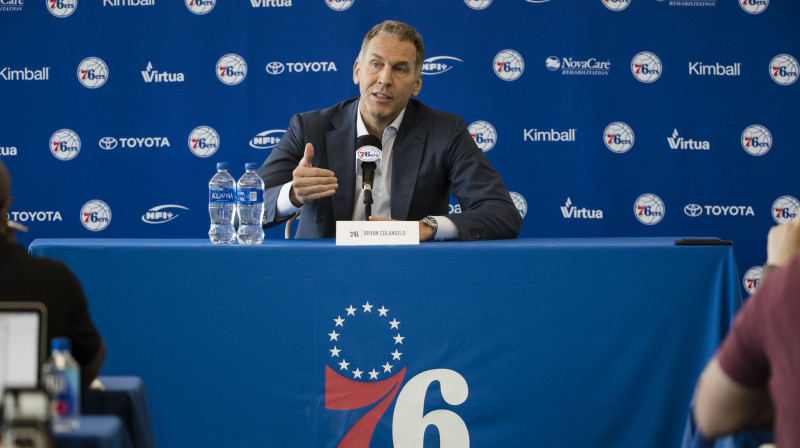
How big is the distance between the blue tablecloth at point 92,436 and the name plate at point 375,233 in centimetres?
122

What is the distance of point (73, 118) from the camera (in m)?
4.64

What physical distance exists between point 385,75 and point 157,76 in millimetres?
2026

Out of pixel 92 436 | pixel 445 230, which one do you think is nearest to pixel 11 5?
pixel 445 230

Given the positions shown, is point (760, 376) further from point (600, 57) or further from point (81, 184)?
point (81, 184)

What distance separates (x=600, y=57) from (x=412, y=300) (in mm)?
2755

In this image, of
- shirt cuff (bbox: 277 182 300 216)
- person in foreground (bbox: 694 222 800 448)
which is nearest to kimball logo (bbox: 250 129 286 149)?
shirt cuff (bbox: 277 182 300 216)

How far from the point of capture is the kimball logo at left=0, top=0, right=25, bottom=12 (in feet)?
15.2

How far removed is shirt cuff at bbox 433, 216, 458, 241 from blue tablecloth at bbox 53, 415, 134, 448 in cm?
150

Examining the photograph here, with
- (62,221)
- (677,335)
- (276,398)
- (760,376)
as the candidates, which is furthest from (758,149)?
(62,221)

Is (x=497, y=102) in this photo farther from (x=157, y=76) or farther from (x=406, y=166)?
(x=157, y=76)

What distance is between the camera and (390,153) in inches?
129

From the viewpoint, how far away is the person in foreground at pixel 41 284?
139cm

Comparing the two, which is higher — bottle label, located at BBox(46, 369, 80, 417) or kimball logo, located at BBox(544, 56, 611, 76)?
kimball logo, located at BBox(544, 56, 611, 76)

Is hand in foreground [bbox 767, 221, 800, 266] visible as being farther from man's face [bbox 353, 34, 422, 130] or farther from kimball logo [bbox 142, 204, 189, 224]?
kimball logo [bbox 142, 204, 189, 224]
